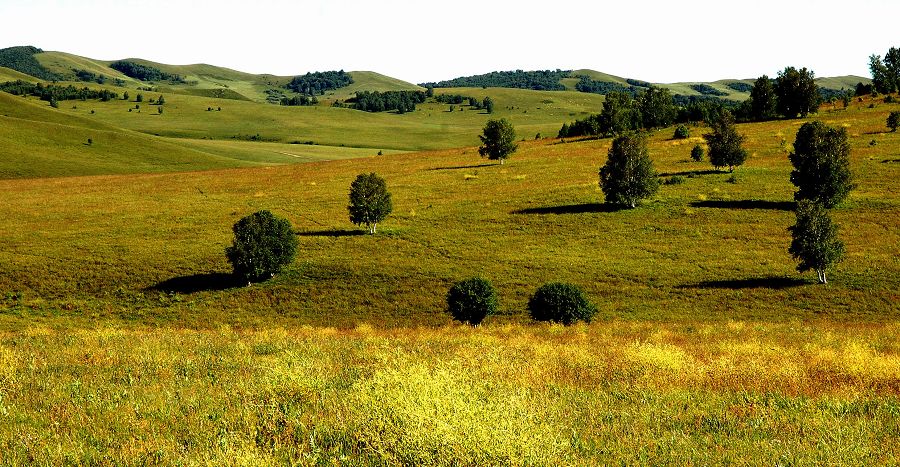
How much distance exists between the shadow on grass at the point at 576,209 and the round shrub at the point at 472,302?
29394 millimetres

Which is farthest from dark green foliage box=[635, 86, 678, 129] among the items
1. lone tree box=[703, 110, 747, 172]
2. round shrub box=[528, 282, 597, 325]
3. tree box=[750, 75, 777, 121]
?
round shrub box=[528, 282, 597, 325]

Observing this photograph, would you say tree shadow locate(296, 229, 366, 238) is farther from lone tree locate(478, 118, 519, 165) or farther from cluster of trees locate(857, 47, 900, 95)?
cluster of trees locate(857, 47, 900, 95)

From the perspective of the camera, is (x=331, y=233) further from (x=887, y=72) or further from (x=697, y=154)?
(x=887, y=72)

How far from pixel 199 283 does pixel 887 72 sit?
167 metres

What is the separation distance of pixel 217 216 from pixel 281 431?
65.8 metres

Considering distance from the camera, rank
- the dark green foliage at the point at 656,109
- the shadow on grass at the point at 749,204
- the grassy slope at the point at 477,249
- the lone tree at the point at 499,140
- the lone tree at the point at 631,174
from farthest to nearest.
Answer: the dark green foliage at the point at 656,109 → the lone tree at the point at 499,140 → the lone tree at the point at 631,174 → the shadow on grass at the point at 749,204 → the grassy slope at the point at 477,249

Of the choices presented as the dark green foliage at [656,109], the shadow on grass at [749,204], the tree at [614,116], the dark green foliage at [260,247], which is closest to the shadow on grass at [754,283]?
the shadow on grass at [749,204]

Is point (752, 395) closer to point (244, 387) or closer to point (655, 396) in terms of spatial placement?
point (655, 396)

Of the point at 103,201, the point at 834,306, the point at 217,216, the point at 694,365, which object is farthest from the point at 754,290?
the point at 103,201

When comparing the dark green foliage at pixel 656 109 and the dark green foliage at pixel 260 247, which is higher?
the dark green foliage at pixel 656 109

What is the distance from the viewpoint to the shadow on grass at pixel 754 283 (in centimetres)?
3884

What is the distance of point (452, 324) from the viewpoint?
35.5 m

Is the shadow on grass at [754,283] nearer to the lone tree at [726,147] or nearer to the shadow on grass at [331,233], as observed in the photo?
the shadow on grass at [331,233]

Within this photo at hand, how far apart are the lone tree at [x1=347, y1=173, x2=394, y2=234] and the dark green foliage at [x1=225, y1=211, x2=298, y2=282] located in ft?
34.0
